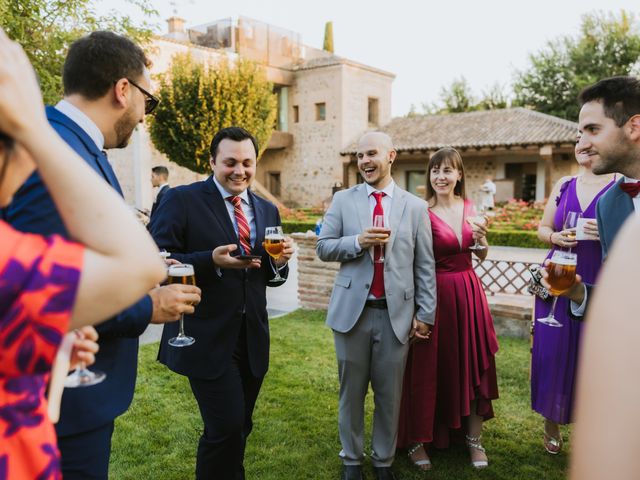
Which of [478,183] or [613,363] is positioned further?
[478,183]

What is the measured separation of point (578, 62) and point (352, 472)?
1528 inches

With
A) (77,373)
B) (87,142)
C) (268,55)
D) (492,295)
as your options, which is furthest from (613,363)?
(268,55)

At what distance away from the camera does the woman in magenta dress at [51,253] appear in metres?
0.88

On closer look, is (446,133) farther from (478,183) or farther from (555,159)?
(555,159)

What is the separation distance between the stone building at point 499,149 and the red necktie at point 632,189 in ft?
71.2

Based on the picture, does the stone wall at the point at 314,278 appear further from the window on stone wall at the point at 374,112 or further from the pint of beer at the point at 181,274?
the window on stone wall at the point at 374,112

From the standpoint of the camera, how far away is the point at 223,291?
3.21 metres

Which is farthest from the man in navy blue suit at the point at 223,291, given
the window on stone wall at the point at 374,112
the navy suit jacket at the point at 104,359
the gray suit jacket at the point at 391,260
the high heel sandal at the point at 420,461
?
the window on stone wall at the point at 374,112

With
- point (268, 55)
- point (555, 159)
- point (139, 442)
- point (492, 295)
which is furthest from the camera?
point (268, 55)

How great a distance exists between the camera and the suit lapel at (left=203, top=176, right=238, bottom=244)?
→ 10.9ft

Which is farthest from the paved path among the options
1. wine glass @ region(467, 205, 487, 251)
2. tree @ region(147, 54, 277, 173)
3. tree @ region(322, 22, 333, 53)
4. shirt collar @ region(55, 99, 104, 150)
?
tree @ region(322, 22, 333, 53)

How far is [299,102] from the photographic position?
32062 millimetres

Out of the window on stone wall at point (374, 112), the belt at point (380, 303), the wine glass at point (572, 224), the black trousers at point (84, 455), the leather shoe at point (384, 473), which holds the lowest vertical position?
the leather shoe at point (384, 473)

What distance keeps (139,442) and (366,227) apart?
2660mm
